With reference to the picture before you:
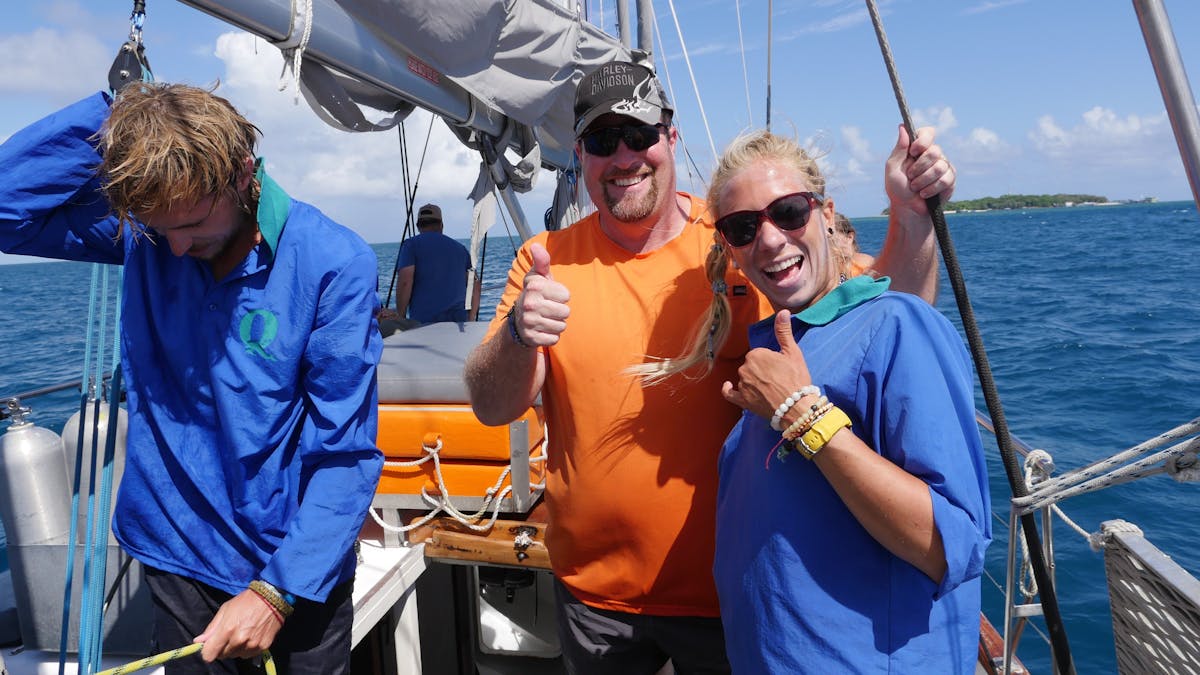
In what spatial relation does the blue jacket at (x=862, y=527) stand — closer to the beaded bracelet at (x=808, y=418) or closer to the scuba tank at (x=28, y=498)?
the beaded bracelet at (x=808, y=418)

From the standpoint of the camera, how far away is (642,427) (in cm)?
159

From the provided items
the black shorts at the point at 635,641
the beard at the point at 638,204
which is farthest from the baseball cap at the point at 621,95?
the black shorts at the point at 635,641

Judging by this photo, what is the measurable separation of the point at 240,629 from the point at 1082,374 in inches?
496

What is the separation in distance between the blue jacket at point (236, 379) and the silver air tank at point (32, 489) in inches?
33.9

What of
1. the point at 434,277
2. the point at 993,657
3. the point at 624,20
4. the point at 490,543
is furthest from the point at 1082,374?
the point at 490,543

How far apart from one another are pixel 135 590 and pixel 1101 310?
18.6m

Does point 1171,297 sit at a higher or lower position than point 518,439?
higher

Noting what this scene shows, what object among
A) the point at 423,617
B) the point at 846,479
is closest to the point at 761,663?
the point at 846,479

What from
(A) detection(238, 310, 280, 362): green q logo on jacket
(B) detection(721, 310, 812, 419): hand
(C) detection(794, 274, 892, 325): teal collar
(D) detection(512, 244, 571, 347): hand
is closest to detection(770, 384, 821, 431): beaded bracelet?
(B) detection(721, 310, 812, 419): hand

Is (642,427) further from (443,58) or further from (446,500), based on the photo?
(443,58)

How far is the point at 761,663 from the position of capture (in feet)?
4.09

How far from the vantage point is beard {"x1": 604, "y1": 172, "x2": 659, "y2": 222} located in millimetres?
1646

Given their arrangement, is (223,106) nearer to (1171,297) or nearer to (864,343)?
(864,343)

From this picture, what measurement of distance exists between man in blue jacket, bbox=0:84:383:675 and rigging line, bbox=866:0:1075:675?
989 mm
